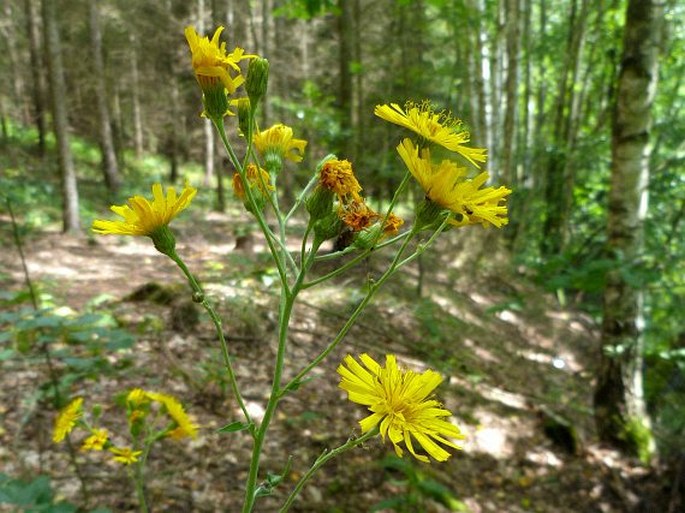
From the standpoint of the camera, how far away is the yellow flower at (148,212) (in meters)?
1.10

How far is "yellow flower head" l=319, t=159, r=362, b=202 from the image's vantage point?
117 centimetres

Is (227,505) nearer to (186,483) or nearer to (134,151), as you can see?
(186,483)

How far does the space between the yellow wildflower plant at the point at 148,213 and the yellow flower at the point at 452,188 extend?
1.59 feet

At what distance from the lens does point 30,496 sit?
4.77ft

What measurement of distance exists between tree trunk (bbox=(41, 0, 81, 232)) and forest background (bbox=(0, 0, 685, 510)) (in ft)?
0.09

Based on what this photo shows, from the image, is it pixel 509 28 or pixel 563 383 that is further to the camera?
pixel 509 28

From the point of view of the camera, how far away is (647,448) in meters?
4.21

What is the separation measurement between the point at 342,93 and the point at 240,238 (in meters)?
2.50

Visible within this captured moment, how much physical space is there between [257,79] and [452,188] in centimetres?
53

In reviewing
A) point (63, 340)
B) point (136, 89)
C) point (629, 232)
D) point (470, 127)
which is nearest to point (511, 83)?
point (470, 127)

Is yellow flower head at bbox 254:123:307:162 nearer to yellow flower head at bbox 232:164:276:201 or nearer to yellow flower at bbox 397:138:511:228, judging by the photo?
yellow flower head at bbox 232:164:276:201

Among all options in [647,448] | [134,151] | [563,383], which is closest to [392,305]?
[563,383]

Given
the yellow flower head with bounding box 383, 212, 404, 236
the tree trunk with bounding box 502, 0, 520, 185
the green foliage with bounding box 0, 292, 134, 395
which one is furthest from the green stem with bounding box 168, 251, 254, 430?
the tree trunk with bounding box 502, 0, 520, 185

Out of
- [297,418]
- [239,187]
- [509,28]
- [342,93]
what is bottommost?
[297,418]
